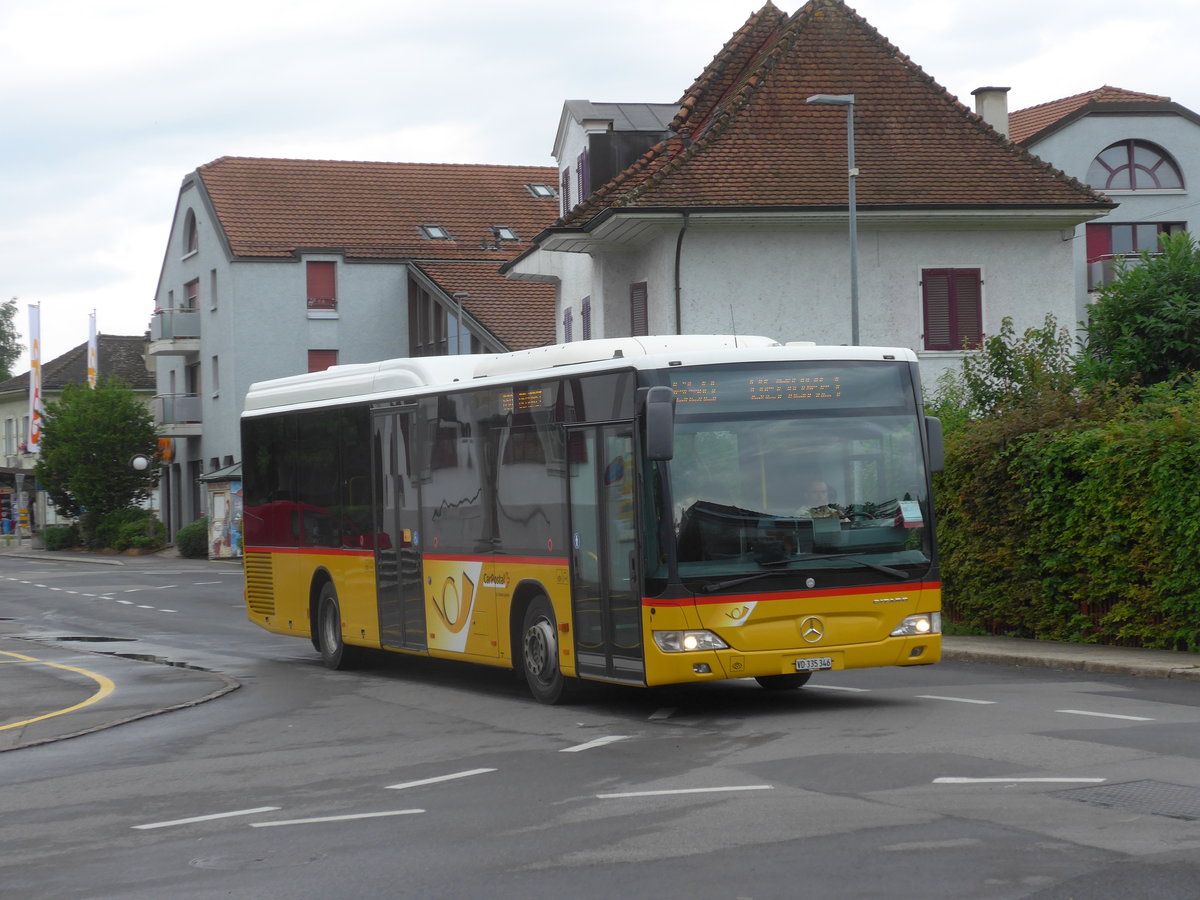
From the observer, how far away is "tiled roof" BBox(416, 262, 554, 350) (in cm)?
5341

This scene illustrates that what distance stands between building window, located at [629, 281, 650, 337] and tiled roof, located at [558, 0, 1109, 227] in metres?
1.97

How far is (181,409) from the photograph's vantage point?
223 feet

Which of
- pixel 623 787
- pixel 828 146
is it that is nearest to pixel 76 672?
pixel 623 787

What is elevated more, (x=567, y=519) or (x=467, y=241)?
(x=467, y=241)

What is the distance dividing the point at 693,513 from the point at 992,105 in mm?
30658

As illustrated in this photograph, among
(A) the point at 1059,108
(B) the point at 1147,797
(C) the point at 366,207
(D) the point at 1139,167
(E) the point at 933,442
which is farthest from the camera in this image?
(C) the point at 366,207

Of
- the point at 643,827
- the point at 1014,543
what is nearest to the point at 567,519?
the point at 643,827

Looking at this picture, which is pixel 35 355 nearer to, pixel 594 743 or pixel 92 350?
pixel 92 350

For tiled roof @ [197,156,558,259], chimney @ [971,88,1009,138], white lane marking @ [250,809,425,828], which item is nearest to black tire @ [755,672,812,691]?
white lane marking @ [250,809,425,828]

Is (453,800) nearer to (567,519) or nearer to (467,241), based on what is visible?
(567,519)

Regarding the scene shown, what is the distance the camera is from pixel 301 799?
9961 mm

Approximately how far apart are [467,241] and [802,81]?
109ft

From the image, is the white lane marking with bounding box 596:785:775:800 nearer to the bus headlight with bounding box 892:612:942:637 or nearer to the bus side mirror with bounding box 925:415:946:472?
the bus headlight with bounding box 892:612:942:637

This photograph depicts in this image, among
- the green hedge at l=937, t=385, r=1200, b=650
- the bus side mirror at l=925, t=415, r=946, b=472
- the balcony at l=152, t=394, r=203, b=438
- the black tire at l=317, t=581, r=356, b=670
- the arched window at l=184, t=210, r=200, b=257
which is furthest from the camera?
the arched window at l=184, t=210, r=200, b=257
